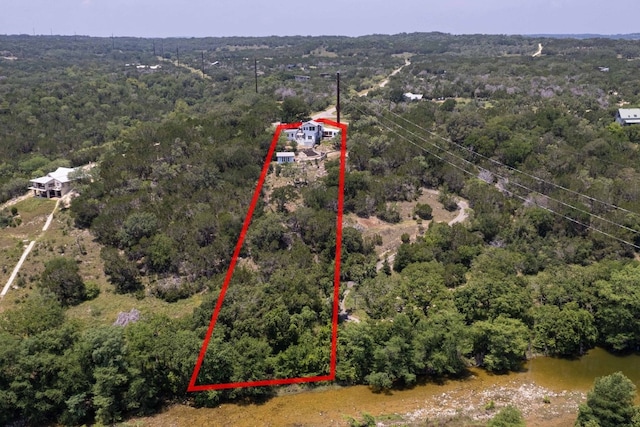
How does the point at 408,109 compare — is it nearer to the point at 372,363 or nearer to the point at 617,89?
the point at 617,89

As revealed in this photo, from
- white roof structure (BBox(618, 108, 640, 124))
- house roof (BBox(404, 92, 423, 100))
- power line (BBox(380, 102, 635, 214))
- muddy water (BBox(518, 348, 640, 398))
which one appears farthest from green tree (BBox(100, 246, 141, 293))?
white roof structure (BBox(618, 108, 640, 124))

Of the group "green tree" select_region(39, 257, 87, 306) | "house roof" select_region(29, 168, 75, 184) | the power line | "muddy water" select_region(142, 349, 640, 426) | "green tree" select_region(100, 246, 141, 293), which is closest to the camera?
"muddy water" select_region(142, 349, 640, 426)


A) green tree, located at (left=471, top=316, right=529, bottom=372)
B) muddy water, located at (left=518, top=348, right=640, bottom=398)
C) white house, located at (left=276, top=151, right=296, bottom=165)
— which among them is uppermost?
white house, located at (left=276, top=151, right=296, bottom=165)

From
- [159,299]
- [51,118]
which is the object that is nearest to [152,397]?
[159,299]

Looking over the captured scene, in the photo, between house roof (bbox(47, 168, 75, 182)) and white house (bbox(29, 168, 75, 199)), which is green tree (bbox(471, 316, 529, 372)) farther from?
house roof (bbox(47, 168, 75, 182))

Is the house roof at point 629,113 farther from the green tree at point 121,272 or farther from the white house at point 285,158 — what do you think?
the green tree at point 121,272

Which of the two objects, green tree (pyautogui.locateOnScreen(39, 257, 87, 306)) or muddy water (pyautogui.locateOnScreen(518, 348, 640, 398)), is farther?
green tree (pyautogui.locateOnScreen(39, 257, 87, 306))

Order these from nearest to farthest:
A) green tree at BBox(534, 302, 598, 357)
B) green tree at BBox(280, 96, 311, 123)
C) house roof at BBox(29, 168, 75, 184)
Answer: green tree at BBox(534, 302, 598, 357), house roof at BBox(29, 168, 75, 184), green tree at BBox(280, 96, 311, 123)
